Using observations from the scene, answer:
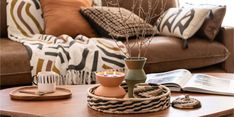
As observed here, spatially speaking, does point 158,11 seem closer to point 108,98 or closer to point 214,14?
point 214,14

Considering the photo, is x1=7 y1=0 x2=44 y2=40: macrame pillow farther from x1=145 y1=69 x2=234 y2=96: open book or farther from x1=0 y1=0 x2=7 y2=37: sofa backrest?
x1=145 y1=69 x2=234 y2=96: open book

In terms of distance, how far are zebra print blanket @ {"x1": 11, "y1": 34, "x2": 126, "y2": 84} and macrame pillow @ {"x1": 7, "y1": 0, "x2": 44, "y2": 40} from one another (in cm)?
32

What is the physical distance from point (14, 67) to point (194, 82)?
3.48 ft

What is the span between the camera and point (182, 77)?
176 cm

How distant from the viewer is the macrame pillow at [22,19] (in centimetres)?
275

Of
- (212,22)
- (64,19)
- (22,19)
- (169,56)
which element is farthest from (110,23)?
(212,22)

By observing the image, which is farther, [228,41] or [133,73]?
[228,41]

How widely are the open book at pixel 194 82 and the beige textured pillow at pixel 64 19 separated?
1081mm

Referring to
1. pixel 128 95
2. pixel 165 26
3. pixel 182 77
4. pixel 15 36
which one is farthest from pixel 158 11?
pixel 128 95

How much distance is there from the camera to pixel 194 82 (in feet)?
5.56

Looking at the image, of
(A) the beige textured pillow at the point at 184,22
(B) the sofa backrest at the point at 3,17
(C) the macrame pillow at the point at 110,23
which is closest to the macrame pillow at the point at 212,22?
(A) the beige textured pillow at the point at 184,22

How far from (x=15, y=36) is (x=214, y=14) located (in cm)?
143

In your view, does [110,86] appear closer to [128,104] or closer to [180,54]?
[128,104]

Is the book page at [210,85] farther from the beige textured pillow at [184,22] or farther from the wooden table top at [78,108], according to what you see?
the beige textured pillow at [184,22]
